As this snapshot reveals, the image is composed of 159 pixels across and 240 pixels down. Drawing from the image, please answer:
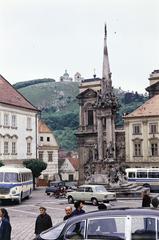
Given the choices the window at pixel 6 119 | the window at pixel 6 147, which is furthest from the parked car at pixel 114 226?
the window at pixel 6 119

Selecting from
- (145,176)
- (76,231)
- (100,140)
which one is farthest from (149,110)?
(76,231)

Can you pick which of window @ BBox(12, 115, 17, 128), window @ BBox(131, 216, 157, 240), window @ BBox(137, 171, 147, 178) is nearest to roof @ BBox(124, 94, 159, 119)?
window @ BBox(137, 171, 147, 178)

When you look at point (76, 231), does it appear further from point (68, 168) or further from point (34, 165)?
point (68, 168)

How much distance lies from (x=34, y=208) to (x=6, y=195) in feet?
9.75

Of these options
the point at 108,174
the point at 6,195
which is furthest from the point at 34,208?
the point at 108,174

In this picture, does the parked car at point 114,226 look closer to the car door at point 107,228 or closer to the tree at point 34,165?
the car door at point 107,228

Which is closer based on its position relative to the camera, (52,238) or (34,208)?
(52,238)

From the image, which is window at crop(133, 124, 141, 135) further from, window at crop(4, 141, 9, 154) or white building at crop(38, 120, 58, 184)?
window at crop(4, 141, 9, 154)

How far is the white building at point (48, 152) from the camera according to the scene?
71438mm

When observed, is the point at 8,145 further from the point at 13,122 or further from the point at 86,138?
the point at 86,138

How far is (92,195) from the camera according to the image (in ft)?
105

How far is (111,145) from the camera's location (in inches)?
1545

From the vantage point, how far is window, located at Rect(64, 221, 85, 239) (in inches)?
337

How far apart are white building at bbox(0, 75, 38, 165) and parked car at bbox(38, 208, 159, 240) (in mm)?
42258
